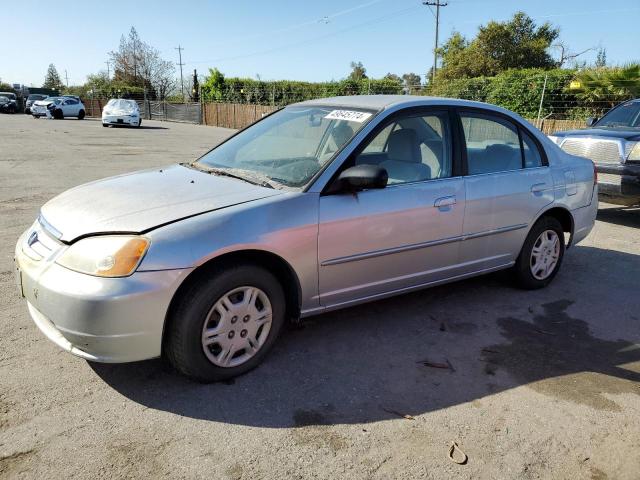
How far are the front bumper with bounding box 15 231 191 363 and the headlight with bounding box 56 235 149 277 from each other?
36mm

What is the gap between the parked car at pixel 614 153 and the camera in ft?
24.4

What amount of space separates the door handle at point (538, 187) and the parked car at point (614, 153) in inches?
145

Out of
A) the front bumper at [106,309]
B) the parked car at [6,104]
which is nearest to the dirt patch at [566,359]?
the front bumper at [106,309]

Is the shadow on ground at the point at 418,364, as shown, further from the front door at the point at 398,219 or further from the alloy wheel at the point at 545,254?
the front door at the point at 398,219

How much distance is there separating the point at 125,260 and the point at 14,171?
32.1 feet

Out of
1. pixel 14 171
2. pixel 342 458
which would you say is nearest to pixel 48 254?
pixel 342 458

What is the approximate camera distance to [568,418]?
2.90m

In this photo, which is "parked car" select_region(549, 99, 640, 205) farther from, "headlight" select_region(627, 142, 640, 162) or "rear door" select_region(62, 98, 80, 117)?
"rear door" select_region(62, 98, 80, 117)

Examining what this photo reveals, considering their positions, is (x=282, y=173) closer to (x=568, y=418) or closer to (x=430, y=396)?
(x=430, y=396)

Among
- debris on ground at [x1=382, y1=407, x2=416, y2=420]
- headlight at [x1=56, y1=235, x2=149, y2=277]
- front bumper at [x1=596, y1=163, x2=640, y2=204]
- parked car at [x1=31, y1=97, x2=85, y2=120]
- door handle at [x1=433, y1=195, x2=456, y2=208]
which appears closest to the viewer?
headlight at [x1=56, y1=235, x2=149, y2=277]

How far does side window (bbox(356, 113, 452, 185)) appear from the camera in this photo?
3781 mm

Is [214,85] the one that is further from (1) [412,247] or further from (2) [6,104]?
(1) [412,247]

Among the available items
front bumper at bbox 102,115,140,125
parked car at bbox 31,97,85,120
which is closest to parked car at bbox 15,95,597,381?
front bumper at bbox 102,115,140,125

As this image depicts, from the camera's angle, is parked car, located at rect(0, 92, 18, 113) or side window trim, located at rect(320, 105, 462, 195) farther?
parked car, located at rect(0, 92, 18, 113)
